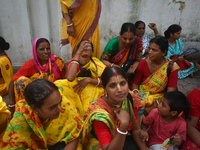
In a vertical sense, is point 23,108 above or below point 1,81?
above

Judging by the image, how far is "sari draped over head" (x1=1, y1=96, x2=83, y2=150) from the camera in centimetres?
167

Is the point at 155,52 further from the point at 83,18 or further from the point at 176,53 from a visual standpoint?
the point at 176,53

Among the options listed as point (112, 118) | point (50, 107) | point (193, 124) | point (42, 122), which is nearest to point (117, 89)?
point (112, 118)

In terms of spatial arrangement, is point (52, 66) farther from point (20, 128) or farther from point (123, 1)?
point (123, 1)

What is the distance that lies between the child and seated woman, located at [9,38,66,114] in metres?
1.92

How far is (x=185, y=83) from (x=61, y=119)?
4.25m

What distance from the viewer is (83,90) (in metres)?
2.85

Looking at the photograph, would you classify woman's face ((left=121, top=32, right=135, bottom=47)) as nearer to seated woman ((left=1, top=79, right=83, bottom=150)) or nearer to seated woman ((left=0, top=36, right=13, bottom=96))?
seated woman ((left=1, top=79, right=83, bottom=150))

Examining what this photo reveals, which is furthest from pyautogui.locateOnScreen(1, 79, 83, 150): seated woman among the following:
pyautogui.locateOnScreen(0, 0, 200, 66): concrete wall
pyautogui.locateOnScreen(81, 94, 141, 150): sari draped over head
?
pyautogui.locateOnScreen(0, 0, 200, 66): concrete wall

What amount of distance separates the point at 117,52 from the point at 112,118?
2100 millimetres

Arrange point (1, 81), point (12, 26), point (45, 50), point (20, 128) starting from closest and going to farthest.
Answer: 1. point (20, 128)
2. point (45, 50)
3. point (1, 81)
4. point (12, 26)

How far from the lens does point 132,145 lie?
6.78ft

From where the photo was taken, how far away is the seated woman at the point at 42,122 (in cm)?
162

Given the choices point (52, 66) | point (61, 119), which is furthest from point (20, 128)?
point (52, 66)
